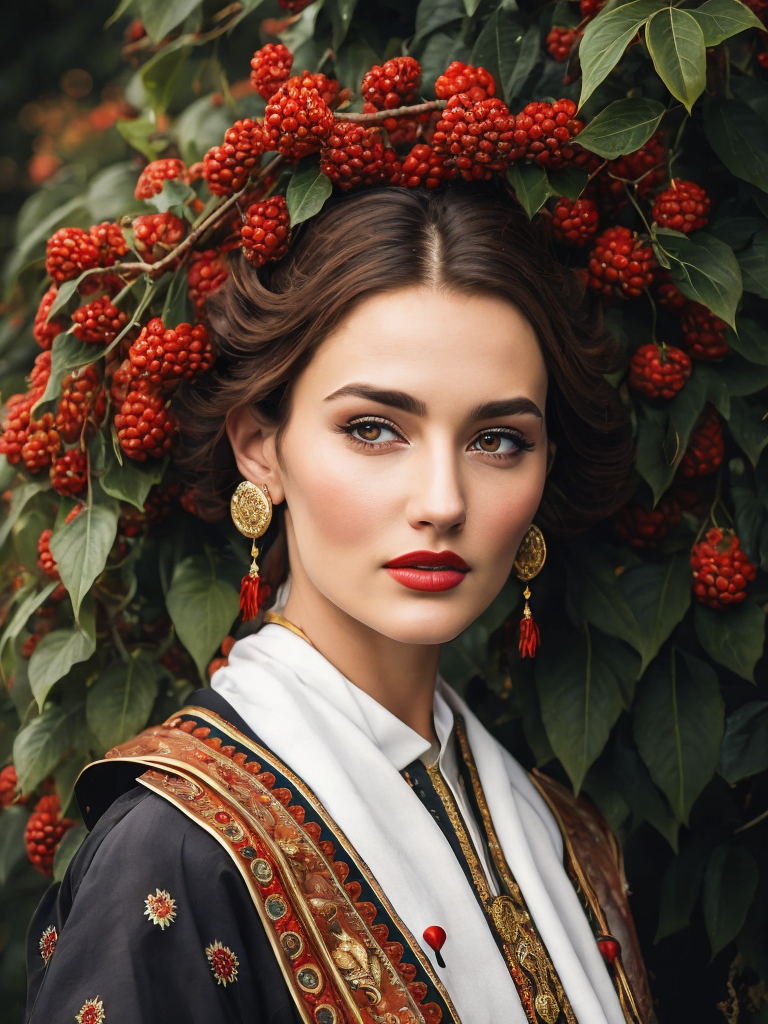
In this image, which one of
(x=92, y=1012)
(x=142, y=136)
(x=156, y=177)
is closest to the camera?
(x=92, y=1012)

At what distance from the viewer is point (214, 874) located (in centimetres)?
112

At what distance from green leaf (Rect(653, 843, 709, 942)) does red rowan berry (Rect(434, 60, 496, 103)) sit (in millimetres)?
1048

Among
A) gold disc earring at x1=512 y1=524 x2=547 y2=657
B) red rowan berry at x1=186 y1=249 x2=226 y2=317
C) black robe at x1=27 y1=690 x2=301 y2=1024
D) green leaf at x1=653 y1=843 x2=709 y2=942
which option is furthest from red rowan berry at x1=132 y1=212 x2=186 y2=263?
green leaf at x1=653 y1=843 x2=709 y2=942

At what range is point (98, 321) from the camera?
142 centimetres

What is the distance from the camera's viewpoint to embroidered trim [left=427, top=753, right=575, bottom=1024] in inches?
52.3

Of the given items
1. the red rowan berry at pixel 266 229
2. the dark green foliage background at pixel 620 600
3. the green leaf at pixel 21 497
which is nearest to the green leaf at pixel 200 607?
the dark green foliage background at pixel 620 600

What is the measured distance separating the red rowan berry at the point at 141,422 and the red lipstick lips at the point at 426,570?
0.37 m

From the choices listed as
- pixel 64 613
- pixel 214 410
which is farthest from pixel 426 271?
pixel 64 613

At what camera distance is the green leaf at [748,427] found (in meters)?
1.46

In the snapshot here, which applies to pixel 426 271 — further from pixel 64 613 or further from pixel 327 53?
pixel 64 613

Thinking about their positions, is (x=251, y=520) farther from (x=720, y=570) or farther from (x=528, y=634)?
(x=720, y=570)

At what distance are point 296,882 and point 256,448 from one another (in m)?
0.56

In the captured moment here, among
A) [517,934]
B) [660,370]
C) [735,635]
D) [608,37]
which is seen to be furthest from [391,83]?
[517,934]

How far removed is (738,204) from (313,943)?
3.45 ft
